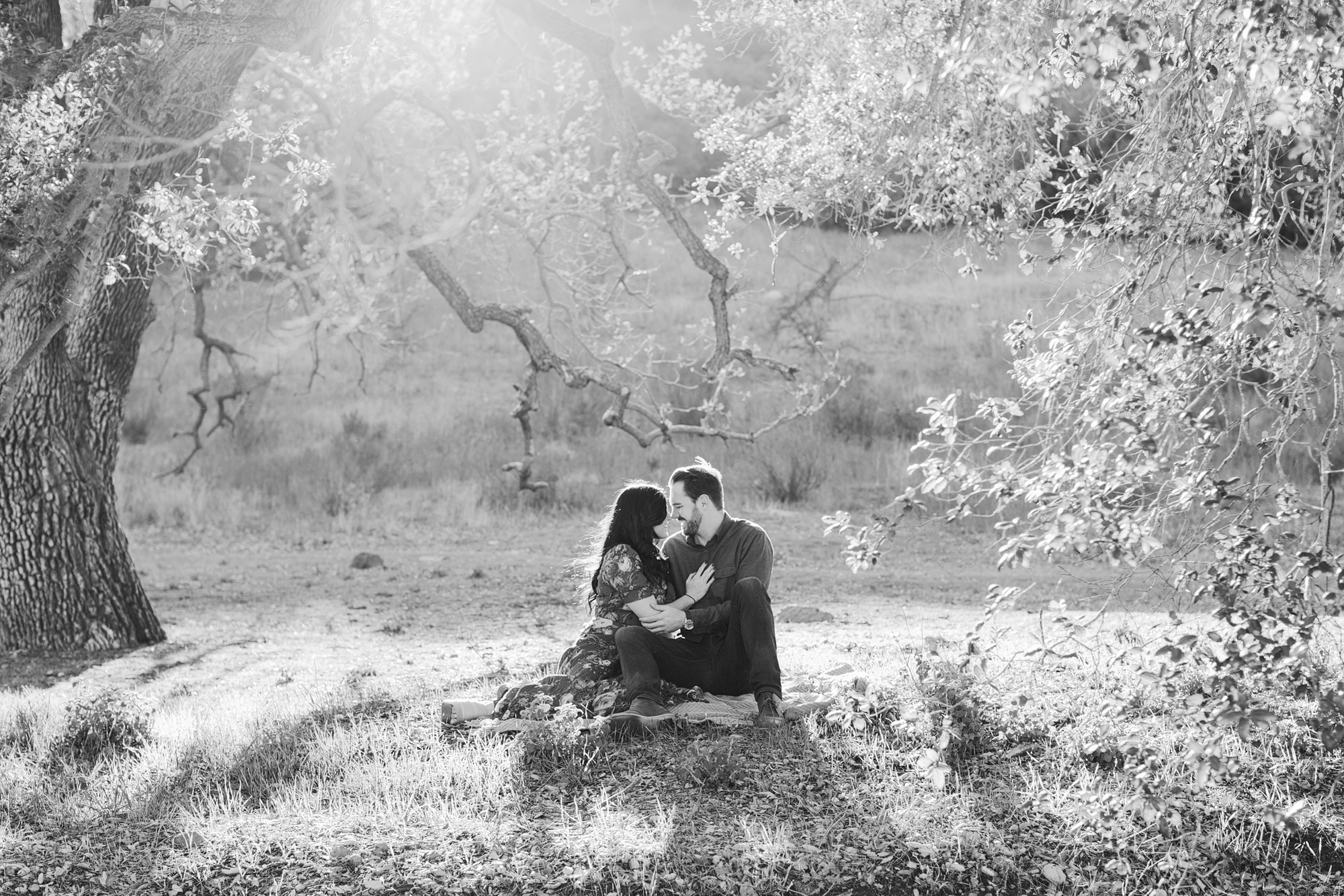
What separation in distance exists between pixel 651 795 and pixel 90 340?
245 inches

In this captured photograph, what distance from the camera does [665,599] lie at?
17.9ft

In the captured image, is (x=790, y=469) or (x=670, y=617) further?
(x=790, y=469)

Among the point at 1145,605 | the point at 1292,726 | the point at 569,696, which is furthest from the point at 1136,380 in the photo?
the point at 1145,605

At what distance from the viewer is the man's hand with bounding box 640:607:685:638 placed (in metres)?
5.32

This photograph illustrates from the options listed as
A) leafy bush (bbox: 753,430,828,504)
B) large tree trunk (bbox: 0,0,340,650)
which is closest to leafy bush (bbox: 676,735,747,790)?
large tree trunk (bbox: 0,0,340,650)

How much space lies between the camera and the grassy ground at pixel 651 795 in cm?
422

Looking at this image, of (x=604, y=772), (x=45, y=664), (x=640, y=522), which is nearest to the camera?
(x=604, y=772)

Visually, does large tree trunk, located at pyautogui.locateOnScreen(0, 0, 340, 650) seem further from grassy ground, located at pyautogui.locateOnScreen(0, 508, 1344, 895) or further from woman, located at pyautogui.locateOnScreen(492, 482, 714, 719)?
woman, located at pyautogui.locateOnScreen(492, 482, 714, 719)

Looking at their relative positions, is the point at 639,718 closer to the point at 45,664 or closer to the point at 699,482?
the point at 699,482

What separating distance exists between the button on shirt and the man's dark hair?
0.54 feet

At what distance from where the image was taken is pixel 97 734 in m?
5.59

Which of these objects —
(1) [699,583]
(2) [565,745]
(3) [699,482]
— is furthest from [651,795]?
(3) [699,482]

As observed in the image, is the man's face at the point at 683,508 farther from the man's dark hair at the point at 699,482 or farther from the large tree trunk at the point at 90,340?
the large tree trunk at the point at 90,340

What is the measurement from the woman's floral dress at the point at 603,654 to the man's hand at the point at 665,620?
0.27ft
